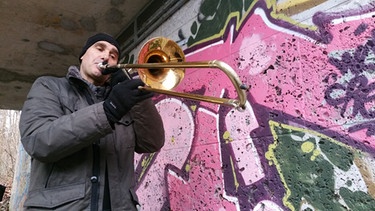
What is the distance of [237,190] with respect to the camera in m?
2.09

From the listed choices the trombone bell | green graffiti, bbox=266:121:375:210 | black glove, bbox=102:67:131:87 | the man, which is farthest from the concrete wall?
black glove, bbox=102:67:131:87

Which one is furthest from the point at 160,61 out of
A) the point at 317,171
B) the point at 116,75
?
the point at 317,171

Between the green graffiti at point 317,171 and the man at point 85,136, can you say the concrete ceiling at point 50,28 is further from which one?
the green graffiti at point 317,171

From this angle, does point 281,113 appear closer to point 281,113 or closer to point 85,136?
point 281,113

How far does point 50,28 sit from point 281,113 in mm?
3454

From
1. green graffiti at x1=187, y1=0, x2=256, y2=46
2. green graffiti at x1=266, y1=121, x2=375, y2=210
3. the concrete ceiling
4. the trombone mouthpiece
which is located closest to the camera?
green graffiti at x1=266, y1=121, x2=375, y2=210

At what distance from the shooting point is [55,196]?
154 cm

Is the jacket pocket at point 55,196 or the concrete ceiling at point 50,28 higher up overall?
the concrete ceiling at point 50,28

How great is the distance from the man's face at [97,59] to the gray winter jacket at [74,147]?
0.11 metres

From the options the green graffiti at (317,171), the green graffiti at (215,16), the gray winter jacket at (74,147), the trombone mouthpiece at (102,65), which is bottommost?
the green graffiti at (317,171)

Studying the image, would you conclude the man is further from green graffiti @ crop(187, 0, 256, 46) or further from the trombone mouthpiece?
green graffiti @ crop(187, 0, 256, 46)

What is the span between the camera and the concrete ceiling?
12.3ft

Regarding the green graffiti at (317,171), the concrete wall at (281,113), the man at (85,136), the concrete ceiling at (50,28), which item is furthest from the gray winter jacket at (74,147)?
the concrete ceiling at (50,28)

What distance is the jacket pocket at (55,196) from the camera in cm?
152
